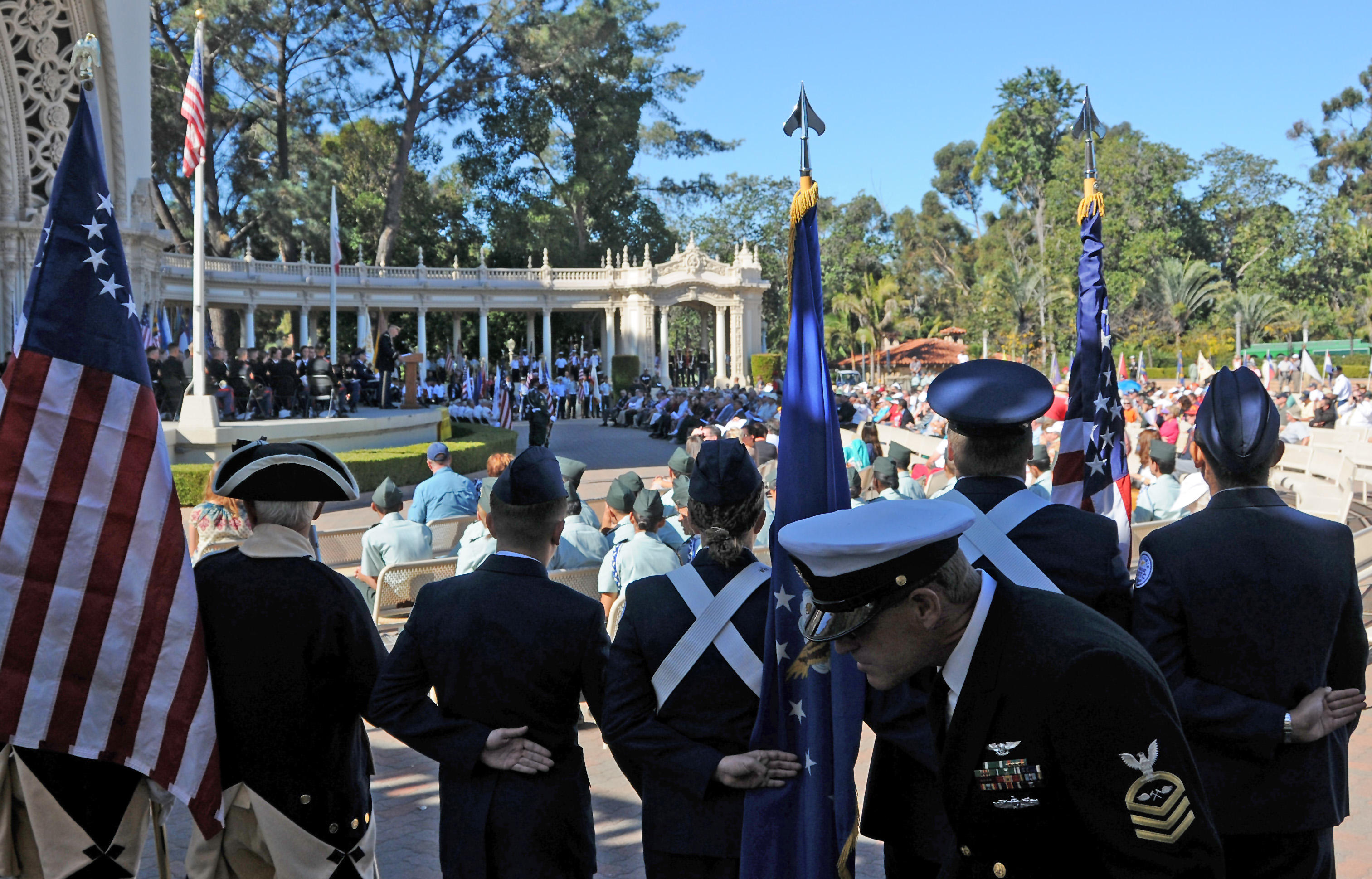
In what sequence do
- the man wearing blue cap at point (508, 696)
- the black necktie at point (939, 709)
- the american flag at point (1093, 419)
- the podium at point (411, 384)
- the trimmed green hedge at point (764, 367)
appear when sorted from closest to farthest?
1. the black necktie at point (939, 709)
2. the man wearing blue cap at point (508, 696)
3. the american flag at point (1093, 419)
4. the podium at point (411, 384)
5. the trimmed green hedge at point (764, 367)

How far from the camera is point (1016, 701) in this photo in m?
1.80

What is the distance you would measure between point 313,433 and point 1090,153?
50.0 feet

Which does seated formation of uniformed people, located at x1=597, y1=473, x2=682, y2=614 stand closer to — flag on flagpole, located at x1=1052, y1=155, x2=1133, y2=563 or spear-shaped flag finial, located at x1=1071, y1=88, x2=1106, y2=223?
flag on flagpole, located at x1=1052, y1=155, x2=1133, y2=563

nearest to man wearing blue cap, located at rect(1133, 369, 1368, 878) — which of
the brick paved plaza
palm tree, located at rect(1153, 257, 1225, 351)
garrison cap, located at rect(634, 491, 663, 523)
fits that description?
the brick paved plaza

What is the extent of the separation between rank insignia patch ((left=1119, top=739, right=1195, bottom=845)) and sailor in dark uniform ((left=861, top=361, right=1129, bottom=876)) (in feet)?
3.21

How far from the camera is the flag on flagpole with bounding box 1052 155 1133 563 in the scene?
4941mm

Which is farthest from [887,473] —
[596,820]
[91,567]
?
[91,567]

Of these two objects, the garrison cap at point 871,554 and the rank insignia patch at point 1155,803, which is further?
the garrison cap at point 871,554

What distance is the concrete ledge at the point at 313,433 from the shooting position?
15.5 m

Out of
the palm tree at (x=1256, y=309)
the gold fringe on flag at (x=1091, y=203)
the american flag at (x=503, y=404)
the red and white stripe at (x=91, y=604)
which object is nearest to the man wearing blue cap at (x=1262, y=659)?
the gold fringe on flag at (x=1091, y=203)

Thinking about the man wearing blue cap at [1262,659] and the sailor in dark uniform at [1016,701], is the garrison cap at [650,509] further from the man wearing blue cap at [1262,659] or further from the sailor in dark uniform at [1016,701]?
the sailor in dark uniform at [1016,701]

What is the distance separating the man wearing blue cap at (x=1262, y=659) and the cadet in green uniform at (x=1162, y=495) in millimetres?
5992

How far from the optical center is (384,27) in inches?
1743

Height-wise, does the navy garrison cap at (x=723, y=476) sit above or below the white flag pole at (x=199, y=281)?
below
